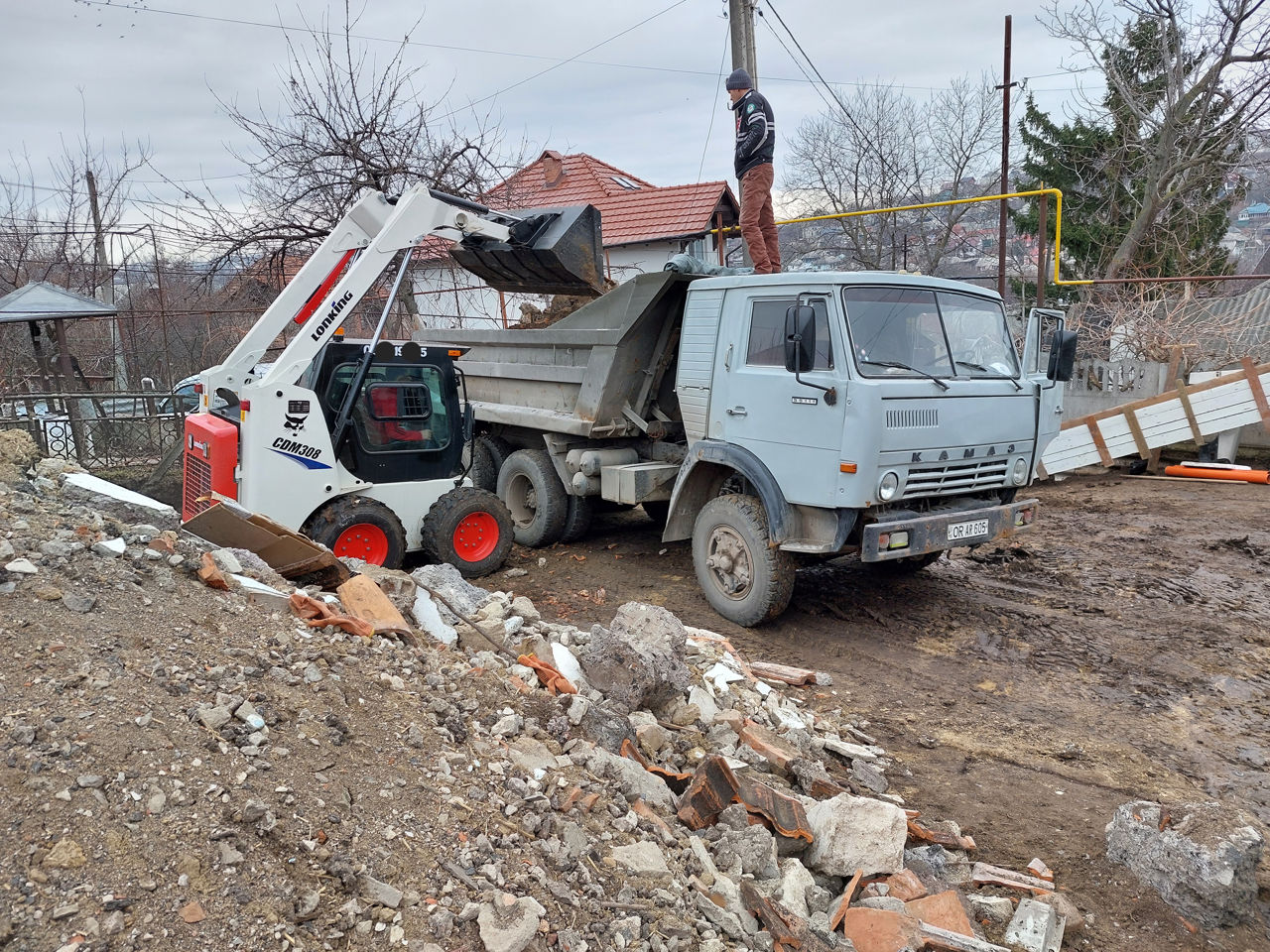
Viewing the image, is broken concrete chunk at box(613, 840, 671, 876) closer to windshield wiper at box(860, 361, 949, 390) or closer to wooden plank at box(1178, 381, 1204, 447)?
windshield wiper at box(860, 361, 949, 390)

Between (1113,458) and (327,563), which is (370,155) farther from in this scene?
(1113,458)

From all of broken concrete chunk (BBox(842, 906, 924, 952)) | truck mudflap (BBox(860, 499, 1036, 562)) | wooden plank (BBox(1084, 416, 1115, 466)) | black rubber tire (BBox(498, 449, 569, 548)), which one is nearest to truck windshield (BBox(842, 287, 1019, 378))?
truck mudflap (BBox(860, 499, 1036, 562))

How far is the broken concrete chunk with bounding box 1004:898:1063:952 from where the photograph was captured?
302 centimetres

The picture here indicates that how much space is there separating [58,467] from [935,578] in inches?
254

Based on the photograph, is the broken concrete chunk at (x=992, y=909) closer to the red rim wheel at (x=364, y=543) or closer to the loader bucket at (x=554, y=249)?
the red rim wheel at (x=364, y=543)

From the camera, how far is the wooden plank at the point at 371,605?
4.09 m

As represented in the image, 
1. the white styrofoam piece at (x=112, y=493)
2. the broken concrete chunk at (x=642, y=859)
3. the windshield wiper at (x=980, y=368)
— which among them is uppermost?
the windshield wiper at (x=980, y=368)

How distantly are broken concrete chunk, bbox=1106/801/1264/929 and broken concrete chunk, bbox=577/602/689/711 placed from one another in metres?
1.96

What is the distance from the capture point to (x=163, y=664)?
10.1 ft

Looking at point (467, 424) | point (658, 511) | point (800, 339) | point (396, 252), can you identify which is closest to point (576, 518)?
point (658, 511)

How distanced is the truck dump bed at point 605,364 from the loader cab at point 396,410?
0.98 metres

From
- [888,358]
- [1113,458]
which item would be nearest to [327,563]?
[888,358]

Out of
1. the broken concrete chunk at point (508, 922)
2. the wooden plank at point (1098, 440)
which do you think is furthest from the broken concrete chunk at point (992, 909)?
the wooden plank at point (1098, 440)

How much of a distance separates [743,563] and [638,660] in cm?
224
